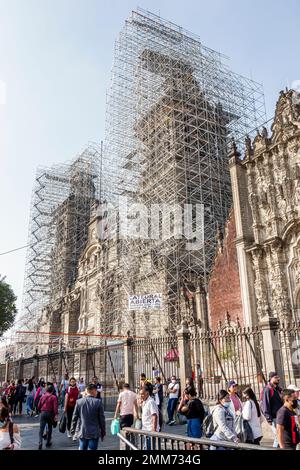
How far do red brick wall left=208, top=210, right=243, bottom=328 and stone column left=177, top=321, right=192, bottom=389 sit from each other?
30.6 ft

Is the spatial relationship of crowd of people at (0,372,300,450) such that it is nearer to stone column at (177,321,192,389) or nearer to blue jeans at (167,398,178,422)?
blue jeans at (167,398,178,422)

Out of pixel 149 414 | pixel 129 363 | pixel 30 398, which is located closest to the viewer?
pixel 149 414

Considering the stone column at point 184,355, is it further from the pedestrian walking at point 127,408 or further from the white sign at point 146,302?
the white sign at point 146,302

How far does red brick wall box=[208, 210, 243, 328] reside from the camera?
2245 centimetres

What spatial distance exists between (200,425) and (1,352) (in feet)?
179

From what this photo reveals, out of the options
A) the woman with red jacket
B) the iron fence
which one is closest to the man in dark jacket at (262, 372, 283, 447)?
the iron fence

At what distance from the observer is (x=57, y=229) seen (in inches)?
1841

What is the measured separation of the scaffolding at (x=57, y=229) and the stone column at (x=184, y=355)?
31699 millimetres

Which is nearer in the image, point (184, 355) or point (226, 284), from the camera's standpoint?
point (184, 355)

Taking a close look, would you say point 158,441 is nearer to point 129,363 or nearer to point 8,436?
point 8,436

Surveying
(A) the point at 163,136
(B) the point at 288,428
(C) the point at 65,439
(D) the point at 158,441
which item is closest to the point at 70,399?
(C) the point at 65,439

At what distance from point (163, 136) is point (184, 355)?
67.7 feet

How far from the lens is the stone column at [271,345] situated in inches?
426

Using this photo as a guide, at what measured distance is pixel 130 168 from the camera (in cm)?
3148
